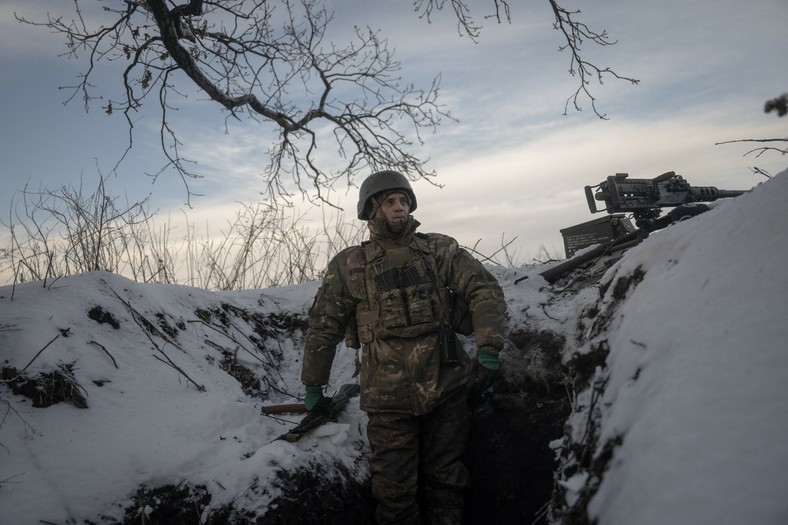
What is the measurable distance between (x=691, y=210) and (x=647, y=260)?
5.71 feet

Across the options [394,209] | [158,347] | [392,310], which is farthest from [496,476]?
[158,347]

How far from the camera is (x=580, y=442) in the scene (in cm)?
172

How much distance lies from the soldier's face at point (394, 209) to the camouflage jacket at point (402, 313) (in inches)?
2.8

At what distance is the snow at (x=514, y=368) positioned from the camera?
43.0 inches

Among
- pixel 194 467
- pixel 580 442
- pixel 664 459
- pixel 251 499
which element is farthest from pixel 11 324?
pixel 664 459

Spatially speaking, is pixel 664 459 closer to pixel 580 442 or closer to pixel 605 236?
pixel 580 442

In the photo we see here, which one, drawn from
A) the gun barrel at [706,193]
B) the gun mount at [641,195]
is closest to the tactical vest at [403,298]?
the gun mount at [641,195]

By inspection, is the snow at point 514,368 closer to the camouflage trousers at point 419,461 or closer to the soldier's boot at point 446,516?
the camouflage trousers at point 419,461

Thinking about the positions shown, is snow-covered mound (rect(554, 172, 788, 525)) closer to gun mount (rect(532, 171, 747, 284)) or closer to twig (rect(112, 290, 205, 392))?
gun mount (rect(532, 171, 747, 284))

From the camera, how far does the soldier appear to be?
2838mm

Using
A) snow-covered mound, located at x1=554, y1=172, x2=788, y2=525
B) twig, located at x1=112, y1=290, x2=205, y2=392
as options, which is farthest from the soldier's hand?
twig, located at x1=112, y1=290, x2=205, y2=392

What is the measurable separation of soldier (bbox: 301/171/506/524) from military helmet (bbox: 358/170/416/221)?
Result: 1 centimetres

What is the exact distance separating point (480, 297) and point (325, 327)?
3.47ft

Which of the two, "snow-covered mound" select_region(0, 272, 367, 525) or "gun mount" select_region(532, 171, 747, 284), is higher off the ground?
"gun mount" select_region(532, 171, 747, 284)
